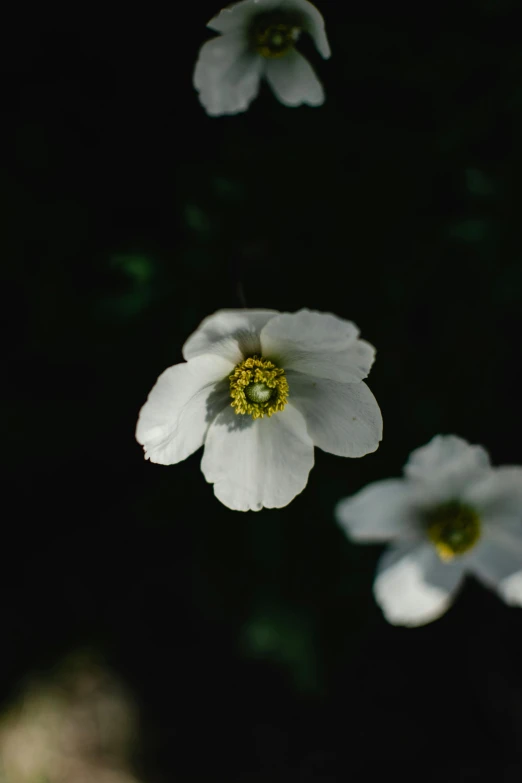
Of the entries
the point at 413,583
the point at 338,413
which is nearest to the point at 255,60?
the point at 338,413

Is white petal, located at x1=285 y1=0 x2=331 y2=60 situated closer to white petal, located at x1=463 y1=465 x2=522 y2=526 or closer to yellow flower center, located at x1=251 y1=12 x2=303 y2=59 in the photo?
yellow flower center, located at x1=251 y1=12 x2=303 y2=59

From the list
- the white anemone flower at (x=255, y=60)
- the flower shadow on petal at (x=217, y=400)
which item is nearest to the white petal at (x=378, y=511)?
the flower shadow on petal at (x=217, y=400)

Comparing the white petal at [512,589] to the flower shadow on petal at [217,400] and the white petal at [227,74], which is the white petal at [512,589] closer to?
the flower shadow on petal at [217,400]

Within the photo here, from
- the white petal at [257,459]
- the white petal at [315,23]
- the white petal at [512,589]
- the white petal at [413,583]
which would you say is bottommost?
the white petal at [512,589]

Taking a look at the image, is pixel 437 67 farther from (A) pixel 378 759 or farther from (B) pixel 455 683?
(A) pixel 378 759

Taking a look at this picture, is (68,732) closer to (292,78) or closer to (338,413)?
Result: (338,413)

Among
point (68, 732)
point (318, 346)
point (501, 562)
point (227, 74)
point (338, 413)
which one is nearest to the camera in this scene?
point (318, 346)
